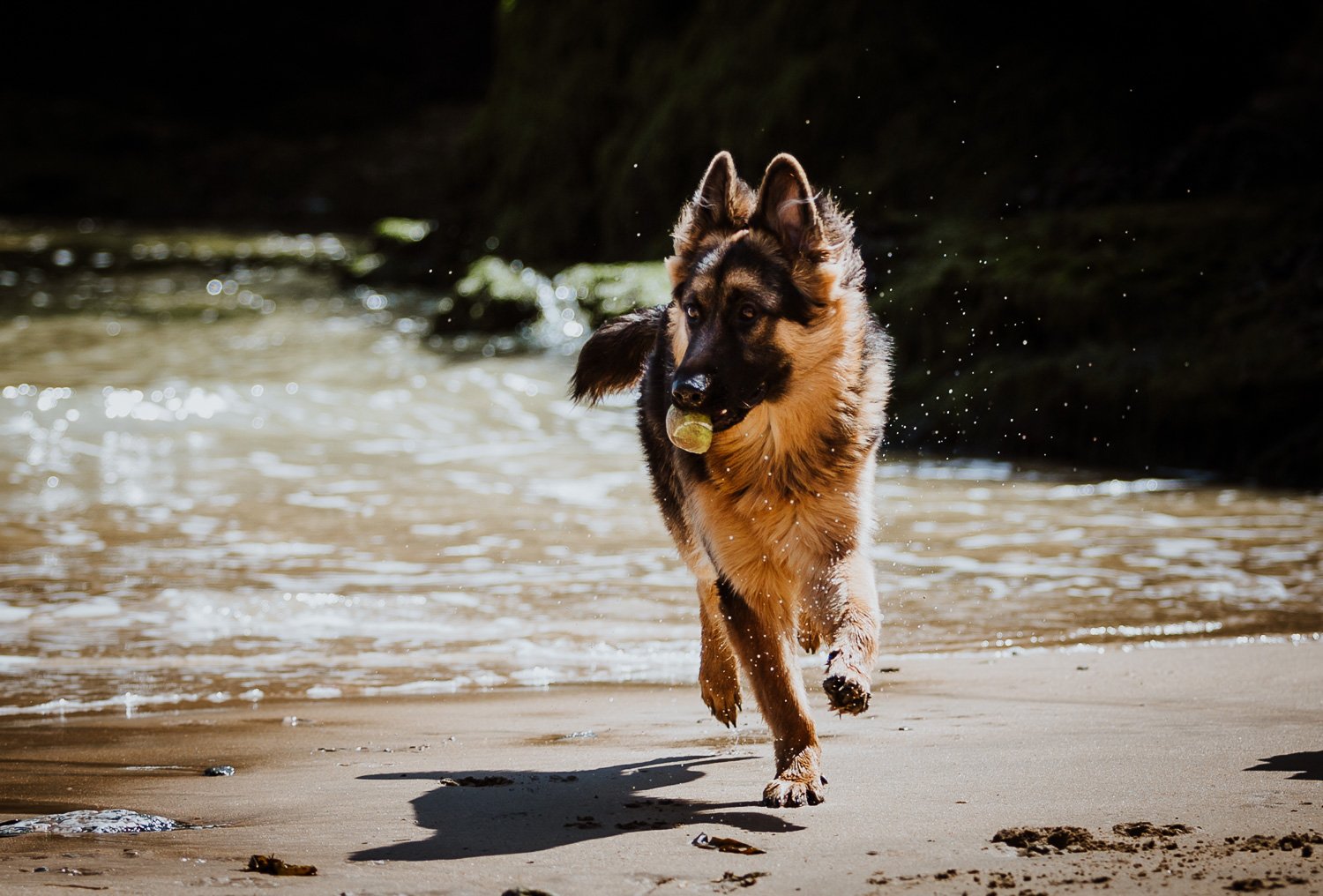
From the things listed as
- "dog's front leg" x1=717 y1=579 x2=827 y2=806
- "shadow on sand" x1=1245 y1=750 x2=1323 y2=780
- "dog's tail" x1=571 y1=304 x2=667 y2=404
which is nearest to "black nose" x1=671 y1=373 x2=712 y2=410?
"dog's front leg" x1=717 y1=579 x2=827 y2=806

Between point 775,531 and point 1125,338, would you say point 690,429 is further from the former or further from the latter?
point 1125,338

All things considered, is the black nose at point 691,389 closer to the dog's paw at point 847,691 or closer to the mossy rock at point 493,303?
the dog's paw at point 847,691

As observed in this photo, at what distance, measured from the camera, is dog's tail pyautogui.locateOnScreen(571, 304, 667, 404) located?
20.7ft

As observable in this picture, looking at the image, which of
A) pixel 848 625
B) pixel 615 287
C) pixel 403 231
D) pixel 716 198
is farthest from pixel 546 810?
pixel 403 231

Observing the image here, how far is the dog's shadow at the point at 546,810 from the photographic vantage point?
146 inches

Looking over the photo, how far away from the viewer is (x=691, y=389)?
4633 mm

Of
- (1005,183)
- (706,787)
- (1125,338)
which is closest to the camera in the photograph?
(706,787)

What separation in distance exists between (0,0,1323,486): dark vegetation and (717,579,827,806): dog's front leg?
6651 millimetres

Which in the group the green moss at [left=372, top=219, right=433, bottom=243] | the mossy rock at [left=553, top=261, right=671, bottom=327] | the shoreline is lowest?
the shoreline

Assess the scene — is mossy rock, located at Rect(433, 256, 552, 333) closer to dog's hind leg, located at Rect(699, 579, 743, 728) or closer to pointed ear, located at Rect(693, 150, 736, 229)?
pointed ear, located at Rect(693, 150, 736, 229)

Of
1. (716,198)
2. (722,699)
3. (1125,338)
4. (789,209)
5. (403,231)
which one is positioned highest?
(403,231)

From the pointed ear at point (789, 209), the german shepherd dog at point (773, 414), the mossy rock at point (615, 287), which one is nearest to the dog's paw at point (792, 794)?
the german shepherd dog at point (773, 414)

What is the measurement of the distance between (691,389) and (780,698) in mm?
997

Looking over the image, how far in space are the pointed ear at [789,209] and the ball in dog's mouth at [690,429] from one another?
728 mm
